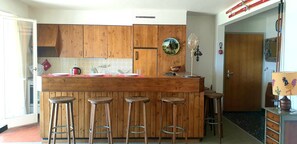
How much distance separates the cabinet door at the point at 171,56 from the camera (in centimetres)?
577

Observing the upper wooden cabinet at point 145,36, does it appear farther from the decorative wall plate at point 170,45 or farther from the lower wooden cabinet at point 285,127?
the lower wooden cabinet at point 285,127

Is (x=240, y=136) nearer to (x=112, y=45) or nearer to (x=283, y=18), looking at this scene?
(x=283, y=18)

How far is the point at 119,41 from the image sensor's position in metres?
5.93

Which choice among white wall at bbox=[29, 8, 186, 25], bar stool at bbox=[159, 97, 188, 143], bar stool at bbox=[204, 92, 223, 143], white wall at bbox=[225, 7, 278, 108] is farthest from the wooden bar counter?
white wall at bbox=[225, 7, 278, 108]

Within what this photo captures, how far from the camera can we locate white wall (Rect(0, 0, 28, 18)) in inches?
182

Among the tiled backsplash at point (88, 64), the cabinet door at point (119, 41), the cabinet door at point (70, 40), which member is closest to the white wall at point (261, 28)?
the cabinet door at point (119, 41)

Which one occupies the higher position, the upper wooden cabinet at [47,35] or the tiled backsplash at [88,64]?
the upper wooden cabinet at [47,35]

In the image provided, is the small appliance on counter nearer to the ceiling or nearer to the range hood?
the range hood

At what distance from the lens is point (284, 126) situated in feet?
9.52

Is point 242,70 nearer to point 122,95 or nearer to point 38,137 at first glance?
point 122,95

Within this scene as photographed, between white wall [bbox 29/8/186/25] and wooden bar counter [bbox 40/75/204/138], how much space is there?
7.23ft

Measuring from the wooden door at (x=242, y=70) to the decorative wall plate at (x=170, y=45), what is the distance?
152cm

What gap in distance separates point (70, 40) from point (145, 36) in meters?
1.79

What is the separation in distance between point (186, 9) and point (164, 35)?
2.52 feet
